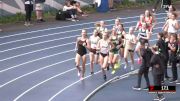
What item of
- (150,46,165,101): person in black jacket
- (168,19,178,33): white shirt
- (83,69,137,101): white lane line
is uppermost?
(168,19,178,33): white shirt

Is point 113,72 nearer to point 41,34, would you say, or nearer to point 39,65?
point 39,65

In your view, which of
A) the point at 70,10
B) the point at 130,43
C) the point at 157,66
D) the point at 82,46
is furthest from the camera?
the point at 70,10

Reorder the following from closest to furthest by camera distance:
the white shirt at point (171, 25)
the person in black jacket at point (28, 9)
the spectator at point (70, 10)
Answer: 1. the white shirt at point (171, 25)
2. the person in black jacket at point (28, 9)
3. the spectator at point (70, 10)

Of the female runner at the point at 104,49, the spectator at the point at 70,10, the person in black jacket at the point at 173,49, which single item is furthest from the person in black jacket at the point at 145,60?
the spectator at the point at 70,10

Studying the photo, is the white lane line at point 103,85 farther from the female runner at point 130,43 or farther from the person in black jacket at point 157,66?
the person in black jacket at point 157,66

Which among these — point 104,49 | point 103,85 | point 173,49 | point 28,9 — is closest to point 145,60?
point 173,49

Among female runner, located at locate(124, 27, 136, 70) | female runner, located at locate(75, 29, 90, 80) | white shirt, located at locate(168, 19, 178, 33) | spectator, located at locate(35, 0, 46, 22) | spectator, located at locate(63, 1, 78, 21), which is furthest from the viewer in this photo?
spectator, located at locate(63, 1, 78, 21)

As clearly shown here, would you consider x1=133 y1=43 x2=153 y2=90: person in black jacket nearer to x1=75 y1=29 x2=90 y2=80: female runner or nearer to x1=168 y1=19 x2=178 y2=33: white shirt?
x1=75 y1=29 x2=90 y2=80: female runner

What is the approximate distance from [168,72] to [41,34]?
28.0 ft

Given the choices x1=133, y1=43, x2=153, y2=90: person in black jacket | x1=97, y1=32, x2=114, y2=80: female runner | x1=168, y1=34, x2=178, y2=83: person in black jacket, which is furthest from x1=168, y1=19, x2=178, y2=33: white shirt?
x1=133, y1=43, x2=153, y2=90: person in black jacket

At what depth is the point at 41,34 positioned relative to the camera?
27641 mm

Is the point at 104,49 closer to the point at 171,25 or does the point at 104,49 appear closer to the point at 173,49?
the point at 173,49

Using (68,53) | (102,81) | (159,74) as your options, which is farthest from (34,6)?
(159,74)

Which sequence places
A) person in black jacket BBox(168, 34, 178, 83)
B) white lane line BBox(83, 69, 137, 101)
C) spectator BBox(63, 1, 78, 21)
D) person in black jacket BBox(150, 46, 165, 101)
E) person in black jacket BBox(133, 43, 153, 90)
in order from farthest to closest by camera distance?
spectator BBox(63, 1, 78, 21) < person in black jacket BBox(168, 34, 178, 83) < person in black jacket BBox(133, 43, 153, 90) < white lane line BBox(83, 69, 137, 101) < person in black jacket BBox(150, 46, 165, 101)
